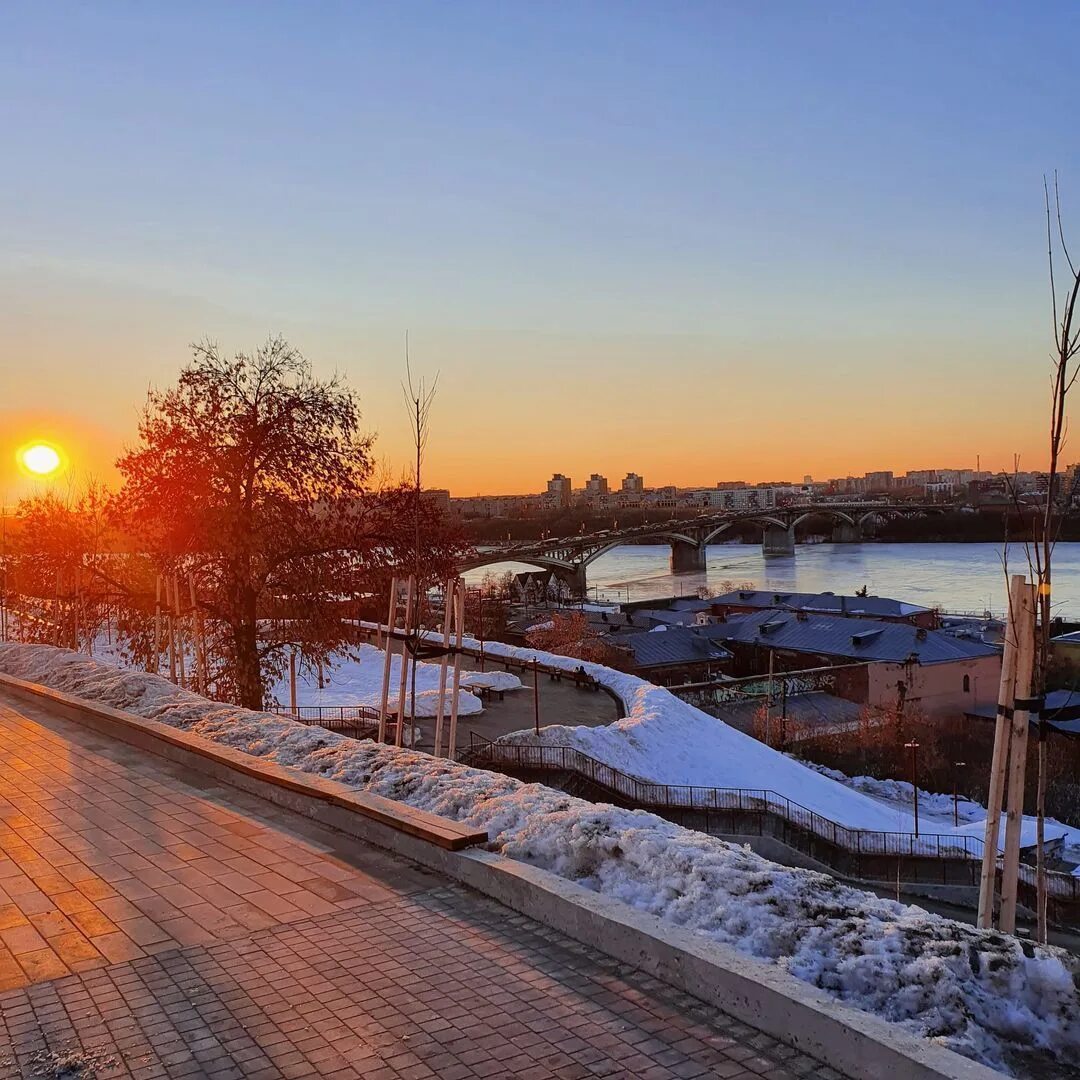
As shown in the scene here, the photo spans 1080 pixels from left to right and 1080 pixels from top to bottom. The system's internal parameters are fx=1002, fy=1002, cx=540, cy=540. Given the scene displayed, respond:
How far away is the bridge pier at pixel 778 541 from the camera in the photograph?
9681cm

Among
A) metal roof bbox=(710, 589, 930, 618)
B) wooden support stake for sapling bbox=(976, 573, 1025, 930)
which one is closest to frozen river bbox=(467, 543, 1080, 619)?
metal roof bbox=(710, 589, 930, 618)

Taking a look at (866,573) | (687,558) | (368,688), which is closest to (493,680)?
(368,688)

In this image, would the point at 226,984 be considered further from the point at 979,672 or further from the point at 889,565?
the point at 889,565

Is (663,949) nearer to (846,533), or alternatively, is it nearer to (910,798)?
(910,798)

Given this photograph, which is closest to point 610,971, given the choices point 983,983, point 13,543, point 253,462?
point 983,983

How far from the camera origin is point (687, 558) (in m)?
91.7

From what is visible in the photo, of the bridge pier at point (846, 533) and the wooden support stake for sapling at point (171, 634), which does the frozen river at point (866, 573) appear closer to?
the bridge pier at point (846, 533)

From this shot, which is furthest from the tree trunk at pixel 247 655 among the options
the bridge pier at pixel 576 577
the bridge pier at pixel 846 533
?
the bridge pier at pixel 846 533

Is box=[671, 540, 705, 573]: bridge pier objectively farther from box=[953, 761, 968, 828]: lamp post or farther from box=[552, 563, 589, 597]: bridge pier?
box=[953, 761, 968, 828]: lamp post

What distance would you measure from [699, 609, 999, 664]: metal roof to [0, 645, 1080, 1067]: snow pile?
113 ft

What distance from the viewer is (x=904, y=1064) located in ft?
9.75

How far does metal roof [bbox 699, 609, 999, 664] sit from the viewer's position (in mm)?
38500

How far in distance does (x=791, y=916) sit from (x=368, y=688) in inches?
665

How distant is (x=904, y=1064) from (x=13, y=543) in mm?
24963
